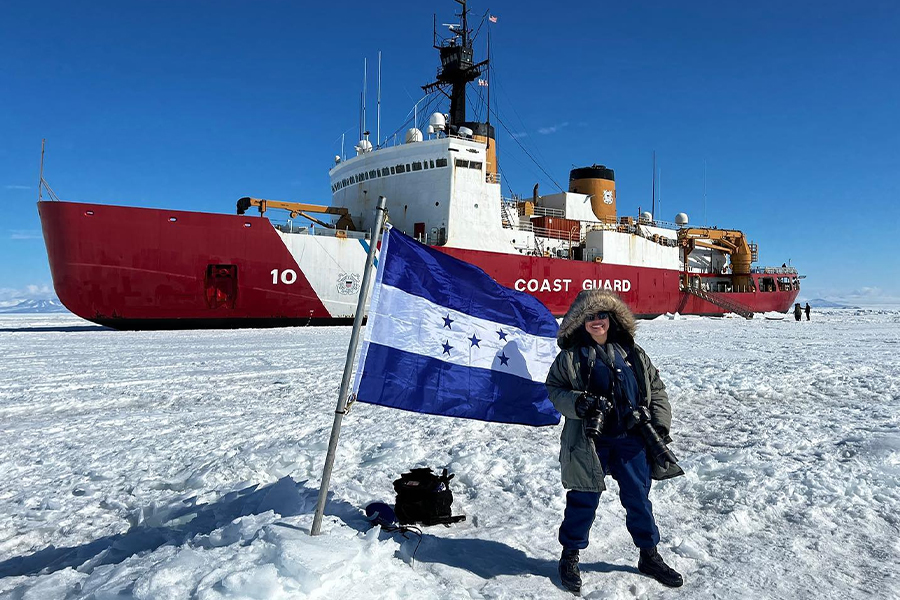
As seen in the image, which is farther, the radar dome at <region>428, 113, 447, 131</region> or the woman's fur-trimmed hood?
the radar dome at <region>428, 113, 447, 131</region>

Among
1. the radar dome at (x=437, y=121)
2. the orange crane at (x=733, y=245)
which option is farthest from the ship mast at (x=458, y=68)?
the orange crane at (x=733, y=245)

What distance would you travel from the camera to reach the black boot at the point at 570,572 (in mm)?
2496

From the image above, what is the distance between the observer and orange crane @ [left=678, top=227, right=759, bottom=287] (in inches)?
1237

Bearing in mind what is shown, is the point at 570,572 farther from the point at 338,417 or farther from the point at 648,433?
→ the point at 338,417

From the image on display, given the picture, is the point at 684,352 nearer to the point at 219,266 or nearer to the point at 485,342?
the point at 485,342

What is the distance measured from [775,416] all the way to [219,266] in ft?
47.8

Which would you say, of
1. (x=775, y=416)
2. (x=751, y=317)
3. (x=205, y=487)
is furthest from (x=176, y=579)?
(x=751, y=317)

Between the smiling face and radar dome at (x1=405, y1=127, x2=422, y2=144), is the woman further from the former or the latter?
radar dome at (x1=405, y1=127, x2=422, y2=144)

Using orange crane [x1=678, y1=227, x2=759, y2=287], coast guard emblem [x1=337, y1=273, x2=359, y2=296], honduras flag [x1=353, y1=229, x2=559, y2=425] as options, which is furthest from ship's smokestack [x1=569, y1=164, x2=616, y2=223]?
honduras flag [x1=353, y1=229, x2=559, y2=425]

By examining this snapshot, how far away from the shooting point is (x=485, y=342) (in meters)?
3.21

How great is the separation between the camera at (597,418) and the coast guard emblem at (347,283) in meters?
15.5

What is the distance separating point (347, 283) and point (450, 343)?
14794 mm

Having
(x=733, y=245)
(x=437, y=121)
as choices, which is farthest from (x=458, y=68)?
(x=733, y=245)

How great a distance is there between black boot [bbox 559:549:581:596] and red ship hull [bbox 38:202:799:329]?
49.6ft
